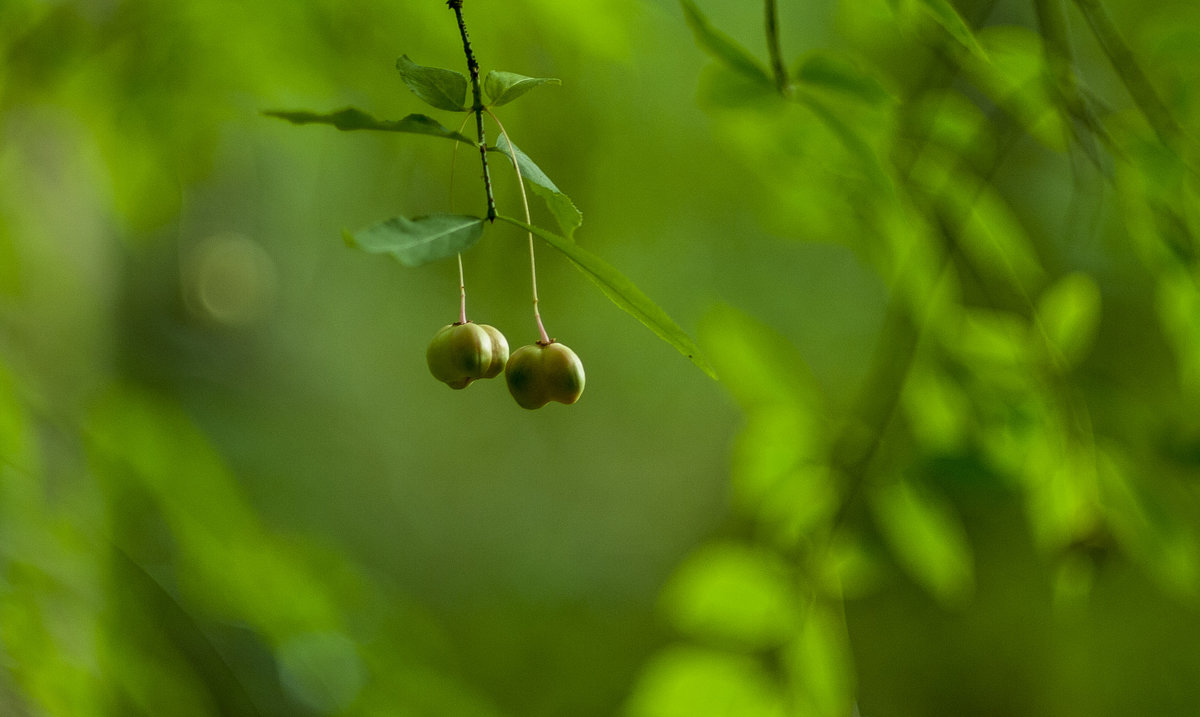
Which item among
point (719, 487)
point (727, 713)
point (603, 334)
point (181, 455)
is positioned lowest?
point (719, 487)

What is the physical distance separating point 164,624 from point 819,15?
1.82 m

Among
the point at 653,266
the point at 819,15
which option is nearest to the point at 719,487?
the point at 653,266

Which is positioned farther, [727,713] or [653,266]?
[653,266]

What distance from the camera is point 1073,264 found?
1.95 m

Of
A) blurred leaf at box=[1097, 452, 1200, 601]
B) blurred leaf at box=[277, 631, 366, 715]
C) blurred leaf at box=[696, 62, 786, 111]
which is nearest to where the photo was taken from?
blurred leaf at box=[696, 62, 786, 111]

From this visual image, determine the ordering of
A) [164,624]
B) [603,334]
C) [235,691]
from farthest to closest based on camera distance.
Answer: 1. [603,334]
2. [235,691]
3. [164,624]

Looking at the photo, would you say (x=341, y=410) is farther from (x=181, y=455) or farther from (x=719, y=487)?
(x=181, y=455)

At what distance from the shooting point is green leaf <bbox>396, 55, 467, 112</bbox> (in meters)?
0.24

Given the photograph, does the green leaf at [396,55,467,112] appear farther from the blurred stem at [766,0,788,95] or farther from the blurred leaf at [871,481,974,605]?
the blurred leaf at [871,481,974,605]

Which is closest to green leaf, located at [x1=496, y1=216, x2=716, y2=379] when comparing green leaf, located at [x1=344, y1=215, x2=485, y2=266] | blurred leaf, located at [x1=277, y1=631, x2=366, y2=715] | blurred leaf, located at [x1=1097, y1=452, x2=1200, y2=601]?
green leaf, located at [x1=344, y1=215, x2=485, y2=266]

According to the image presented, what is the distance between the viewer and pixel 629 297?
0.22m

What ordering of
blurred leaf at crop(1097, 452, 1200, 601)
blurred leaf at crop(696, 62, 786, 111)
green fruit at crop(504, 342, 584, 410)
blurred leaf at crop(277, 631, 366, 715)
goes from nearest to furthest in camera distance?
1. green fruit at crop(504, 342, 584, 410)
2. blurred leaf at crop(696, 62, 786, 111)
3. blurred leaf at crop(1097, 452, 1200, 601)
4. blurred leaf at crop(277, 631, 366, 715)

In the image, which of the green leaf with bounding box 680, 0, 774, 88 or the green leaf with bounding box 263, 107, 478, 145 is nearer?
the green leaf with bounding box 263, 107, 478, 145

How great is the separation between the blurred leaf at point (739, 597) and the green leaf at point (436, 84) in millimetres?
390
